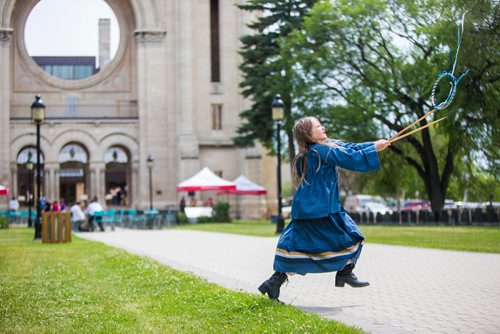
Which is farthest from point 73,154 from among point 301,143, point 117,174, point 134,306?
point 301,143

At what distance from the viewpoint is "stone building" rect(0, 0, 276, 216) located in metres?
54.0

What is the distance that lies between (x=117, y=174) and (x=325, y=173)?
64.1m

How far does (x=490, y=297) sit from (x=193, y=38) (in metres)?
47.0

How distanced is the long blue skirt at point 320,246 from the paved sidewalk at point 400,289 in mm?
443

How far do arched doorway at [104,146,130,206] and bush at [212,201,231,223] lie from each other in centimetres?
1087

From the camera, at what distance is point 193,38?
5491cm

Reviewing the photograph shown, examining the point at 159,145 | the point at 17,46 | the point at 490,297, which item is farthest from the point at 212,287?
the point at 17,46

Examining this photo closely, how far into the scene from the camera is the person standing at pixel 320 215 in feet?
28.3

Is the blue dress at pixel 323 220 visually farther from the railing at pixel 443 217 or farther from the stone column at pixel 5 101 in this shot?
the stone column at pixel 5 101

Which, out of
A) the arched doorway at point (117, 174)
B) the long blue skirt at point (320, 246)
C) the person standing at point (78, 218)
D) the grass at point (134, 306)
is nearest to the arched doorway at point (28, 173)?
the arched doorway at point (117, 174)

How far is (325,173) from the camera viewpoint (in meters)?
8.83

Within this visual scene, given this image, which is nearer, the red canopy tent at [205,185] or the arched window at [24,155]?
the red canopy tent at [205,185]

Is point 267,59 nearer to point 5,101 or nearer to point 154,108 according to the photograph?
point 154,108

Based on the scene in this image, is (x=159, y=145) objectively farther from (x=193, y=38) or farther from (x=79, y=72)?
(x=79, y=72)
